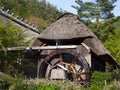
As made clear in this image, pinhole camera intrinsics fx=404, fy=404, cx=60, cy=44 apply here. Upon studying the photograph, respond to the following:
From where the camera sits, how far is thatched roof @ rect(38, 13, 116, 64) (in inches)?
1006

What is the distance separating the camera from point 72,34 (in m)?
26.2

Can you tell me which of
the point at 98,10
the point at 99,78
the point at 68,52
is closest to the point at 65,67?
the point at 68,52

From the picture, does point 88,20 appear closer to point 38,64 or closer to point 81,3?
point 81,3

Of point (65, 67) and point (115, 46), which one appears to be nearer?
point (65, 67)

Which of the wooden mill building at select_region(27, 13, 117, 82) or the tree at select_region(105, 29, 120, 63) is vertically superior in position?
the tree at select_region(105, 29, 120, 63)

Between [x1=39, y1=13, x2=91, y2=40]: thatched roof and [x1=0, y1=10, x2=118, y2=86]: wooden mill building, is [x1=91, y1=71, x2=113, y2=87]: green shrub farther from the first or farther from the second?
[x1=39, y1=13, x2=91, y2=40]: thatched roof

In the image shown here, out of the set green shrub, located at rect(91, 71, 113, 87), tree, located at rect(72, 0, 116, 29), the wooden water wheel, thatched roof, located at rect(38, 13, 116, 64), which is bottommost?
green shrub, located at rect(91, 71, 113, 87)

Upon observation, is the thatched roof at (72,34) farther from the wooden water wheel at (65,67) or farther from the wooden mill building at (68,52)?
the wooden water wheel at (65,67)

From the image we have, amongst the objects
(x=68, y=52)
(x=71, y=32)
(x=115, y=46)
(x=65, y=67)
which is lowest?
(x=65, y=67)

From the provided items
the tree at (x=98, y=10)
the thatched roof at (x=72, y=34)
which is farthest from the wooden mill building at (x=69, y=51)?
the tree at (x=98, y=10)

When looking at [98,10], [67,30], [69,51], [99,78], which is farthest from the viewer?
[98,10]

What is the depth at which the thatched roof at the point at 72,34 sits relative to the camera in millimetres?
25547

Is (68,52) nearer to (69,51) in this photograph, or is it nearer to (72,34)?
(69,51)

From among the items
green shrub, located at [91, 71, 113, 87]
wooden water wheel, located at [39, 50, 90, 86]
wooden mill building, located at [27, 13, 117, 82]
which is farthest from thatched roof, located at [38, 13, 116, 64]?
green shrub, located at [91, 71, 113, 87]
